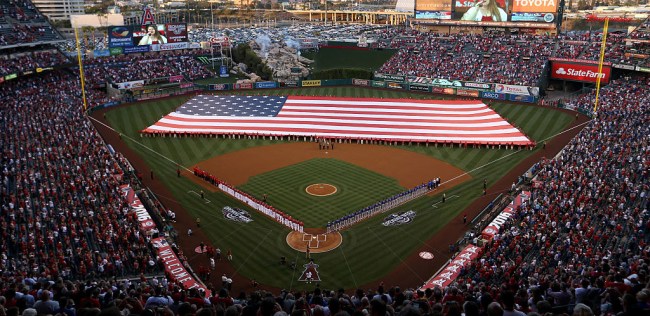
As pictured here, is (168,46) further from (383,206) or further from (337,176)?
(383,206)

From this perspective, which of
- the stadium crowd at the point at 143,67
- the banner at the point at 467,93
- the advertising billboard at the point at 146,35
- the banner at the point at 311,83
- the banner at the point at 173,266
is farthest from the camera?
the banner at the point at 311,83

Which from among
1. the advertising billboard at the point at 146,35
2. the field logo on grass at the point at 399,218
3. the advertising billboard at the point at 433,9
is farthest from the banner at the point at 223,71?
the field logo on grass at the point at 399,218

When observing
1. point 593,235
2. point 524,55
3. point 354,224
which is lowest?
point 354,224

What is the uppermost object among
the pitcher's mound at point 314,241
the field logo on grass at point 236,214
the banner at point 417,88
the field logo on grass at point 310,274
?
the banner at point 417,88

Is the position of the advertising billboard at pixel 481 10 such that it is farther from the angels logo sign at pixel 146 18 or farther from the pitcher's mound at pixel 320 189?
the pitcher's mound at pixel 320 189

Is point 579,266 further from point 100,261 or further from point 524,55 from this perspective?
point 524,55

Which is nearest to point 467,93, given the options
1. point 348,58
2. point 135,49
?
point 348,58

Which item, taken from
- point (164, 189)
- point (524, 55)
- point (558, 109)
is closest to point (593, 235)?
point (164, 189)
